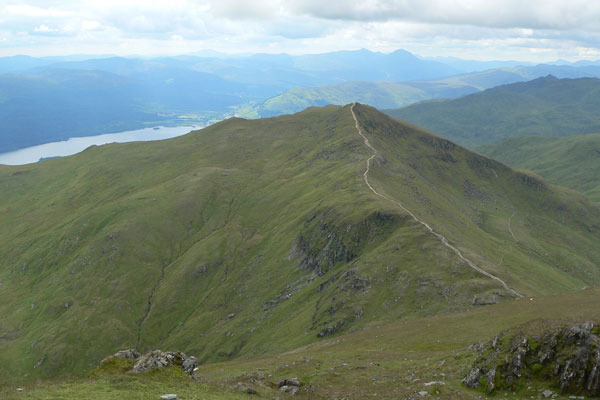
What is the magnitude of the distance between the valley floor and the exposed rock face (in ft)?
3.83

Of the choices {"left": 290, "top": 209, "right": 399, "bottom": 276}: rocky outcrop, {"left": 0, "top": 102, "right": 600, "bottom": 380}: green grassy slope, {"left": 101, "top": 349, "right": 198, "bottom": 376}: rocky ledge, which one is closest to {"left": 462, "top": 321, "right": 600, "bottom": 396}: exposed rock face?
{"left": 101, "top": 349, "right": 198, "bottom": 376}: rocky ledge

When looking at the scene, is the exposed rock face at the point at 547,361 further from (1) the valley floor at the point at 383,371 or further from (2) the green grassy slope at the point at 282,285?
(2) the green grassy slope at the point at 282,285

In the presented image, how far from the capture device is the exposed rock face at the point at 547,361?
3256 cm

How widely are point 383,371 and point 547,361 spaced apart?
19256 millimetres

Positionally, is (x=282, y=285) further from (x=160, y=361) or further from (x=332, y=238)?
(x=160, y=361)

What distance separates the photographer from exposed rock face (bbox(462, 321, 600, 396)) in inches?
1282

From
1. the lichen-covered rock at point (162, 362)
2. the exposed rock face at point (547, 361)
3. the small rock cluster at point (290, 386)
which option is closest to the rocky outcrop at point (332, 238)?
the small rock cluster at point (290, 386)

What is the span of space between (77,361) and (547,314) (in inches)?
6160

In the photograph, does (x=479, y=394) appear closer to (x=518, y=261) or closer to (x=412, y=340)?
(x=412, y=340)

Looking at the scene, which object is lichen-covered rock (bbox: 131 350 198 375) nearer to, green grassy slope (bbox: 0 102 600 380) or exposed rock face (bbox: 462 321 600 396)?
exposed rock face (bbox: 462 321 600 396)

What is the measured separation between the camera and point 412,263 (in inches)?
4432

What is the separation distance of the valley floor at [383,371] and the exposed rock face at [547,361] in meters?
1.17

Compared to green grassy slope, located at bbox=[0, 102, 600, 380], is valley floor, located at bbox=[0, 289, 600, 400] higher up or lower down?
higher up

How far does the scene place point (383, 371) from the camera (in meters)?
48.9
